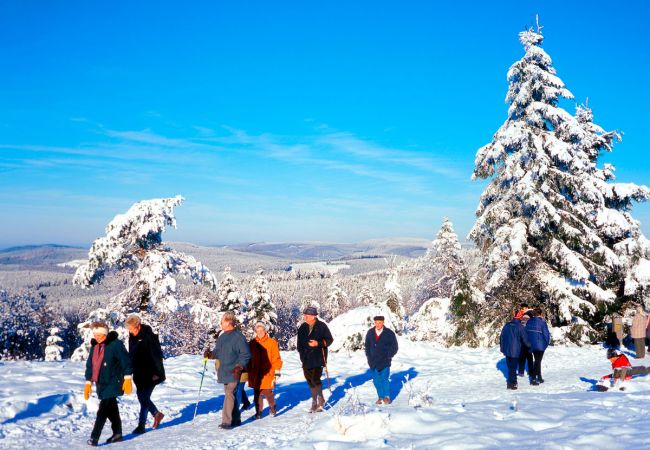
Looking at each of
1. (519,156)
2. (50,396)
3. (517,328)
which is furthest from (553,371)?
(50,396)

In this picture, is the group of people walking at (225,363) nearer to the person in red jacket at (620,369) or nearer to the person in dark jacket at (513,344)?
the person in dark jacket at (513,344)

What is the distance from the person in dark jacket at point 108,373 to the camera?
750 cm

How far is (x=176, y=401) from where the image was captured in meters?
10.7

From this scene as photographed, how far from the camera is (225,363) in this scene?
→ 8.37 m

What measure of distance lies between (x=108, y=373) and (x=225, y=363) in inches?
73.1

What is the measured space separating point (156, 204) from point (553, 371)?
556 inches

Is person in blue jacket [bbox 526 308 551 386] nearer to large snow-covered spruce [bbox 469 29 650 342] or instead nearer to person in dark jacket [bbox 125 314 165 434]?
large snow-covered spruce [bbox 469 29 650 342]

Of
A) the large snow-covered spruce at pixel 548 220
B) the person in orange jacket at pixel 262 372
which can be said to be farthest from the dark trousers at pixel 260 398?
the large snow-covered spruce at pixel 548 220

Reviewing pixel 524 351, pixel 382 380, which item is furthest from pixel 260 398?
pixel 524 351

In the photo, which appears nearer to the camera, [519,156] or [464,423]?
[464,423]

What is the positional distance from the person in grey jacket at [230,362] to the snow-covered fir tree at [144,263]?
30.8ft

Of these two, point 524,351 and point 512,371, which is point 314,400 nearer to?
point 512,371

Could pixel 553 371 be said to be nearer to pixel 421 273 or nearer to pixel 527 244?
pixel 527 244

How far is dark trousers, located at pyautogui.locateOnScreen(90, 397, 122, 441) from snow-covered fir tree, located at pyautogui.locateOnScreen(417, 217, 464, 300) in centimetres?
2240
